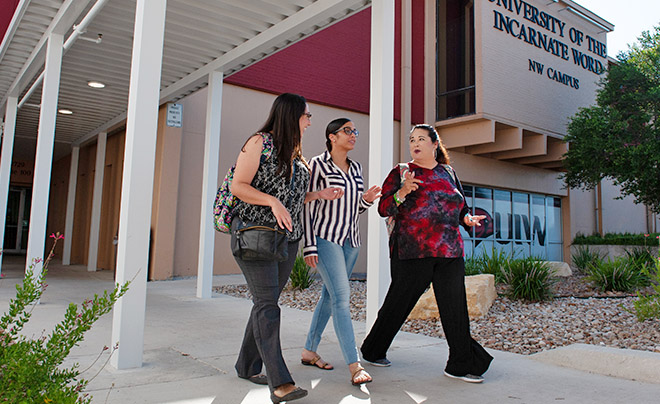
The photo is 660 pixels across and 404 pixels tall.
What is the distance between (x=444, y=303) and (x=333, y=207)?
37.3 inches

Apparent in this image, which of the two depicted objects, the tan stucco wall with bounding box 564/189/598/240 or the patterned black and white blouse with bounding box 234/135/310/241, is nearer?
the patterned black and white blouse with bounding box 234/135/310/241

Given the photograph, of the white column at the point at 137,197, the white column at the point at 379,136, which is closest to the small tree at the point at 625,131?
the white column at the point at 379,136

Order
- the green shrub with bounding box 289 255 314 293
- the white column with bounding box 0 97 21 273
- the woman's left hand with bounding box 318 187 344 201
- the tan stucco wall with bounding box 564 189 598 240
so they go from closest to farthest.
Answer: the woman's left hand with bounding box 318 187 344 201, the green shrub with bounding box 289 255 314 293, the white column with bounding box 0 97 21 273, the tan stucco wall with bounding box 564 189 598 240

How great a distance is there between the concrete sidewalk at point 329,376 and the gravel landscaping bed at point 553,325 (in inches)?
22.5

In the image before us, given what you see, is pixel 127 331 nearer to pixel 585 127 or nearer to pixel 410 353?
pixel 410 353

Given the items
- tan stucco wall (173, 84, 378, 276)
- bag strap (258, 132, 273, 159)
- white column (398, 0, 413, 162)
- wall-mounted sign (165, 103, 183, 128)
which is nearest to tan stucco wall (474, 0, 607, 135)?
white column (398, 0, 413, 162)

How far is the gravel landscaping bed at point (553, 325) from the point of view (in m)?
4.38

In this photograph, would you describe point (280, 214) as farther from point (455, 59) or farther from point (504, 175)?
point (504, 175)

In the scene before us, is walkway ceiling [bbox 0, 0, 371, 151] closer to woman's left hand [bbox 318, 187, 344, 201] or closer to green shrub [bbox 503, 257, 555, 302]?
woman's left hand [bbox 318, 187, 344, 201]

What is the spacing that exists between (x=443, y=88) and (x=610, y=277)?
7.71 metres

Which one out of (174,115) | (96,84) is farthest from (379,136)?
(96,84)

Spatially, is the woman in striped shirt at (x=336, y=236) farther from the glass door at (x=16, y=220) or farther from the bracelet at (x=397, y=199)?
the glass door at (x=16, y=220)

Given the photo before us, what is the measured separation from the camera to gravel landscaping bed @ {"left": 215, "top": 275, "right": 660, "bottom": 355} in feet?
14.4

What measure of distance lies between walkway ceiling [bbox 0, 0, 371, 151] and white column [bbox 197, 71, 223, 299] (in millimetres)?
562
